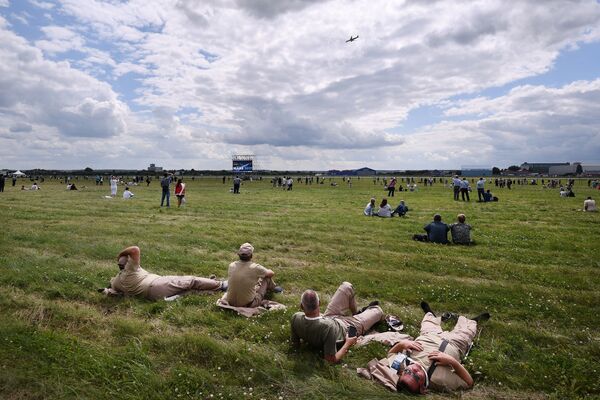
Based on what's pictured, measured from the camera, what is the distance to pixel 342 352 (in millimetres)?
5410

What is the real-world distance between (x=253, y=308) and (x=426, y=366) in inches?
130

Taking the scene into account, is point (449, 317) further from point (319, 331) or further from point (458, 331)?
point (319, 331)

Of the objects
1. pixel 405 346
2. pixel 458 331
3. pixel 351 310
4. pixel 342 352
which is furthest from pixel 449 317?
pixel 342 352

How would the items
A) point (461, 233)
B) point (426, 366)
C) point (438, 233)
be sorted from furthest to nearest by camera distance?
point (438, 233) < point (461, 233) < point (426, 366)

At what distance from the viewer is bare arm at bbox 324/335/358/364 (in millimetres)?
5277

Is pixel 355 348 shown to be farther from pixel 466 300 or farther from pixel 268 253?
pixel 268 253

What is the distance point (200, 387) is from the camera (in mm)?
4668

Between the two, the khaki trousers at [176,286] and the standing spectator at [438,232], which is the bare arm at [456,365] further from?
the standing spectator at [438,232]

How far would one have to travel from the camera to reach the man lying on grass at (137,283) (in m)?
7.63

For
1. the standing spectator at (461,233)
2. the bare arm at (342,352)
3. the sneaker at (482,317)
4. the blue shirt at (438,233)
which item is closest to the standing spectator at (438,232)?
the blue shirt at (438,233)

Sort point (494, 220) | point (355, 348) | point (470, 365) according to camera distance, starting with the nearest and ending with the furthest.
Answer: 1. point (470, 365)
2. point (355, 348)
3. point (494, 220)

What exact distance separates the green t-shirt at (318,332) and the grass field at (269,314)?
0.23 metres

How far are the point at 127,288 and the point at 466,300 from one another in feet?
22.8

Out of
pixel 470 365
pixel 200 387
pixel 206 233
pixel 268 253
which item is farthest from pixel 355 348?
pixel 206 233
